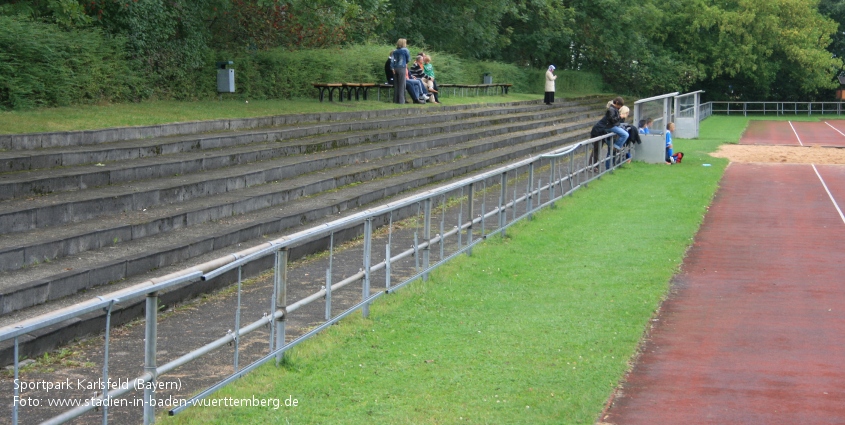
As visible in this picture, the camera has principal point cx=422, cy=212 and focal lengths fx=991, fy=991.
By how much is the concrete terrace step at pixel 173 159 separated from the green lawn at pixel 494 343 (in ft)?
14.0

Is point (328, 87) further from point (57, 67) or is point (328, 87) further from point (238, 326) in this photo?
point (238, 326)

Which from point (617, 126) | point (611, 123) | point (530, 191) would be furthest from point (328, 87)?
point (530, 191)

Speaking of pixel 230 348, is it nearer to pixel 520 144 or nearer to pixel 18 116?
pixel 18 116

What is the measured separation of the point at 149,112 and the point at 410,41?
24.6 metres

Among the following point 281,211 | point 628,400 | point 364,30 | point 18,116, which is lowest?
point 628,400

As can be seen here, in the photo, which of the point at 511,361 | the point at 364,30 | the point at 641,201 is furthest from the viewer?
the point at 364,30

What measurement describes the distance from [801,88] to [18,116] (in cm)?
5713

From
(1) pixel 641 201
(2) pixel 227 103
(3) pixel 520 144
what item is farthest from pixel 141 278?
(3) pixel 520 144

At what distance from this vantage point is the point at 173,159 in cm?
1365

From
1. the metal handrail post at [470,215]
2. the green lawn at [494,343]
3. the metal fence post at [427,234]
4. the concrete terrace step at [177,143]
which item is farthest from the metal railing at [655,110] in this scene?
the metal fence post at [427,234]

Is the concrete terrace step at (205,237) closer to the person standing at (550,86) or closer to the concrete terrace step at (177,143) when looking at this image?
the concrete terrace step at (177,143)

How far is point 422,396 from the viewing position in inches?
259

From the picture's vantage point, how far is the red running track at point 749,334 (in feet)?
21.8

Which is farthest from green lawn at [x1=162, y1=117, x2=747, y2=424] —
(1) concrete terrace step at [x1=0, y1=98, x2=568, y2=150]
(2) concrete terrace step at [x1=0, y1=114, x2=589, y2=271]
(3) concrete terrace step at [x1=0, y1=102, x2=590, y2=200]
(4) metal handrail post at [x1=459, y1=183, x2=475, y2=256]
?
(1) concrete terrace step at [x1=0, y1=98, x2=568, y2=150]
